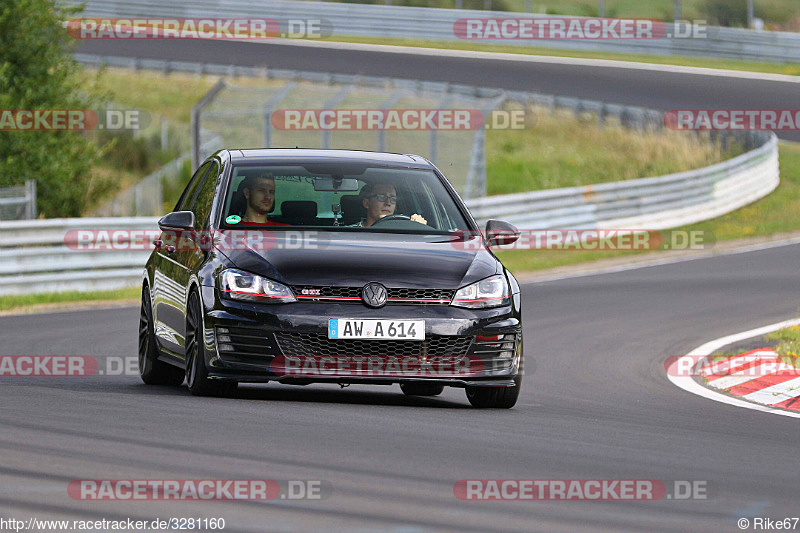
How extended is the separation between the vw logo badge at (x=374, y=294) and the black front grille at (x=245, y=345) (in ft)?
1.87

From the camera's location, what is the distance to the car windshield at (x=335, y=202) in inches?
384

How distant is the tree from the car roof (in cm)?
1403

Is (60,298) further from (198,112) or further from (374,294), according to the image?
(374,294)

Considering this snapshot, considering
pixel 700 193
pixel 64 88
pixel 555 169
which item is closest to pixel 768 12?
pixel 555 169

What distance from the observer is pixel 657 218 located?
2778 centimetres

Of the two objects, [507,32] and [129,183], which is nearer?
[129,183]

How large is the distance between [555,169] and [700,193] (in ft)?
19.2

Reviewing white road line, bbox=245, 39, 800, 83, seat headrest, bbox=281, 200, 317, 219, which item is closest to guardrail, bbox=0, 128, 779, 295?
white road line, bbox=245, 39, 800, 83

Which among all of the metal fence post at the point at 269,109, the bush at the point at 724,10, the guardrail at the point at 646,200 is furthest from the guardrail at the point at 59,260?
the bush at the point at 724,10

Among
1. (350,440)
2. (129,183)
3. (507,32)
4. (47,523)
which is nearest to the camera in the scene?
(47,523)

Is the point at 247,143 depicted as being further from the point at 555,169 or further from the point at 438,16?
the point at 438,16

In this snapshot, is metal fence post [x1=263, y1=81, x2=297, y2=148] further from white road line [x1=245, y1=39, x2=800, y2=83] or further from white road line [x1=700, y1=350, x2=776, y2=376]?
white road line [x1=245, y1=39, x2=800, y2=83]

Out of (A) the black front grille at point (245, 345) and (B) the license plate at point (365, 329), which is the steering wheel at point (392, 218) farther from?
(A) the black front grille at point (245, 345)

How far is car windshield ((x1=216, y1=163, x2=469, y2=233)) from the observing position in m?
9.77
